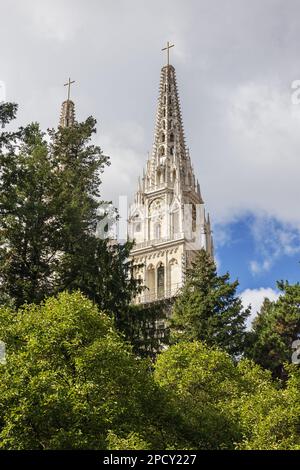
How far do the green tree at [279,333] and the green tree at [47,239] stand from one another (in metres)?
6.95

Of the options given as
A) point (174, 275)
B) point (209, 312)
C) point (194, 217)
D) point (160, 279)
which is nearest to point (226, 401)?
point (209, 312)

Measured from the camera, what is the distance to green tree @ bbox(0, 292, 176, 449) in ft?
53.6

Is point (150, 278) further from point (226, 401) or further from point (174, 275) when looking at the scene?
point (226, 401)

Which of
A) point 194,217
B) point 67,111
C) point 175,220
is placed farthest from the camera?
point 67,111

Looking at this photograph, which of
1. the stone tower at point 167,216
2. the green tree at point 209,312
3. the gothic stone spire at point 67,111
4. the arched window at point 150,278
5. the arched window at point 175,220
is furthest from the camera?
the gothic stone spire at point 67,111

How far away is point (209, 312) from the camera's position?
33500 mm

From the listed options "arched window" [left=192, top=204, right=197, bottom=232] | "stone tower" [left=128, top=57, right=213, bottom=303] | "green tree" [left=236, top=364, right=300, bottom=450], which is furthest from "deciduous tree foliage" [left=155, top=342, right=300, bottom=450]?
"arched window" [left=192, top=204, right=197, bottom=232]

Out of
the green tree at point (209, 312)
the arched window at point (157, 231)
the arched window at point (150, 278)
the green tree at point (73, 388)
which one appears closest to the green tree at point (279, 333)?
the green tree at point (209, 312)

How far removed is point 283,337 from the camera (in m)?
33.8

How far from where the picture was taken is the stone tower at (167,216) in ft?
206

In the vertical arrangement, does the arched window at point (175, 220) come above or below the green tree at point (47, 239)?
above

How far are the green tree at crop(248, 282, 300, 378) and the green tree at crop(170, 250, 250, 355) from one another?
91cm

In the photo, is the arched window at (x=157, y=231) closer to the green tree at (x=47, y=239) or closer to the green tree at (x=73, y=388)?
the green tree at (x=47, y=239)

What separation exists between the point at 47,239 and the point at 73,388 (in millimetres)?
14600
